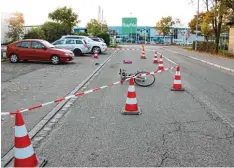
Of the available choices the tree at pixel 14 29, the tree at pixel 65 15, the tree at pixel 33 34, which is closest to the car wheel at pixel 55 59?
the tree at pixel 14 29

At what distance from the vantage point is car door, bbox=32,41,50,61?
21.9m

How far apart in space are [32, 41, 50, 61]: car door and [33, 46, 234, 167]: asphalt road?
476 inches

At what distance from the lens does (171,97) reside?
34.3ft

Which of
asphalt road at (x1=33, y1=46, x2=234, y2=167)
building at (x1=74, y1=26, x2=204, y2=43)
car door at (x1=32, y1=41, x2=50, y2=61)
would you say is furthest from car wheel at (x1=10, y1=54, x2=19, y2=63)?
building at (x1=74, y1=26, x2=204, y2=43)

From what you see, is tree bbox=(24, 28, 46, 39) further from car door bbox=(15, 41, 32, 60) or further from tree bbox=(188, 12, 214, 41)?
tree bbox=(188, 12, 214, 41)

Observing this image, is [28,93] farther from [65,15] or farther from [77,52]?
[65,15]

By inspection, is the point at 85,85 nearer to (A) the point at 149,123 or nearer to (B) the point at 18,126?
(A) the point at 149,123

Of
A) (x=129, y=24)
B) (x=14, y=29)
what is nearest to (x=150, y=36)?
(x=129, y=24)

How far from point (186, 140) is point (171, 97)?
4555mm

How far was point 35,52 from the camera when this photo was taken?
2183cm

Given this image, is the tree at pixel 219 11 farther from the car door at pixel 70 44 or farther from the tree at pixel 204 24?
the car door at pixel 70 44

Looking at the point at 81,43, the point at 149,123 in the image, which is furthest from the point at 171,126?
the point at 81,43

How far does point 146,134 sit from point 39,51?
16.7 m

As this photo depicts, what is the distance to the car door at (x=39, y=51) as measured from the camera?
861 inches
